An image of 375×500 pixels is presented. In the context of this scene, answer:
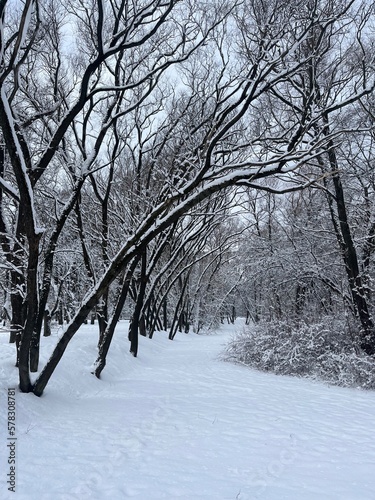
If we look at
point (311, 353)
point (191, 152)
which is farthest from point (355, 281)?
point (191, 152)

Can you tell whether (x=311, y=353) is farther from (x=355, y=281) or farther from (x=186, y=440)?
(x=186, y=440)

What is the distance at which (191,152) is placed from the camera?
9.45 meters

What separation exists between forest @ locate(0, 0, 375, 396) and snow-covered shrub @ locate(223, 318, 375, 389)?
0.11 metres

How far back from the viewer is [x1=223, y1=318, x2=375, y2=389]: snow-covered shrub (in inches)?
339

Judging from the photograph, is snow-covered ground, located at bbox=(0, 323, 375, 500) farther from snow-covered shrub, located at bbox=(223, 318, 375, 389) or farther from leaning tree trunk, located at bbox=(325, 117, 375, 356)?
leaning tree trunk, located at bbox=(325, 117, 375, 356)

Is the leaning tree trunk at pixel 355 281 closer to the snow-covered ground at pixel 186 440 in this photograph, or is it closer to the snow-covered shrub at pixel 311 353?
the snow-covered shrub at pixel 311 353

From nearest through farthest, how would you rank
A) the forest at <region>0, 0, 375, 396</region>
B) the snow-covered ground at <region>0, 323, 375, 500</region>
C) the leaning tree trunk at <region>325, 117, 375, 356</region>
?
the snow-covered ground at <region>0, 323, 375, 500</region>, the forest at <region>0, 0, 375, 396</region>, the leaning tree trunk at <region>325, 117, 375, 356</region>

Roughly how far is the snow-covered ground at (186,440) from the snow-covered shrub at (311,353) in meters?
0.81

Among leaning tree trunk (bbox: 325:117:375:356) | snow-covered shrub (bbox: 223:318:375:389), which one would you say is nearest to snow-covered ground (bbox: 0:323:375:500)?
snow-covered shrub (bbox: 223:318:375:389)

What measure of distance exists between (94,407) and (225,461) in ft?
9.49

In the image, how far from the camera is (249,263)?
14719mm

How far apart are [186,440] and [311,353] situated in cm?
640

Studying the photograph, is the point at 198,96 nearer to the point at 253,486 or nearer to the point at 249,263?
the point at 249,263

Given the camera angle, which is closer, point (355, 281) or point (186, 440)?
point (186, 440)
